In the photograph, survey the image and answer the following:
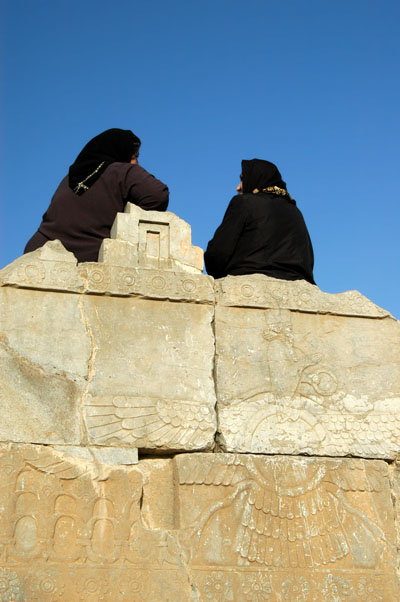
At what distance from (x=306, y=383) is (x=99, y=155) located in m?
2.19

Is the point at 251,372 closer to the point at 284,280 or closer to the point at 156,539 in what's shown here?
the point at 284,280

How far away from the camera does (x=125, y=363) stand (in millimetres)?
4449

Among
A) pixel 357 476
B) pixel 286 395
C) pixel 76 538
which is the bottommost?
pixel 76 538

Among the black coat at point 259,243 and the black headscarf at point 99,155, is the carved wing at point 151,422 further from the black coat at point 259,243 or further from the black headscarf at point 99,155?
the black headscarf at point 99,155

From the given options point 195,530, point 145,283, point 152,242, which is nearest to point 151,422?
point 195,530

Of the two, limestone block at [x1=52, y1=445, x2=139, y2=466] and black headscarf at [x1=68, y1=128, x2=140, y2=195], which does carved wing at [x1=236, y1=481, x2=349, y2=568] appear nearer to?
limestone block at [x1=52, y1=445, x2=139, y2=466]

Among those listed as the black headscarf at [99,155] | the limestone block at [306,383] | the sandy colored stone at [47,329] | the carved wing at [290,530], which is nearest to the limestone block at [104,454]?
the sandy colored stone at [47,329]

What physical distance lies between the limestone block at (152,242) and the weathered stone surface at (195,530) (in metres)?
1.25

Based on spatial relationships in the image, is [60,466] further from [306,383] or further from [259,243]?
[259,243]

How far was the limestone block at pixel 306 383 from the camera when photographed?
455cm

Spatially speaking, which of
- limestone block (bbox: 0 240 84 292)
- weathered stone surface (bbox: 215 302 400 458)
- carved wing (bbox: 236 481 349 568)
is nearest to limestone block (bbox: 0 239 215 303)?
limestone block (bbox: 0 240 84 292)

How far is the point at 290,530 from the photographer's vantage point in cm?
426

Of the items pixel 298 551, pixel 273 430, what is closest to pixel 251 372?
pixel 273 430

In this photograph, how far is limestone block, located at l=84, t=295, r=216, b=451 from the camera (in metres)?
4.30
